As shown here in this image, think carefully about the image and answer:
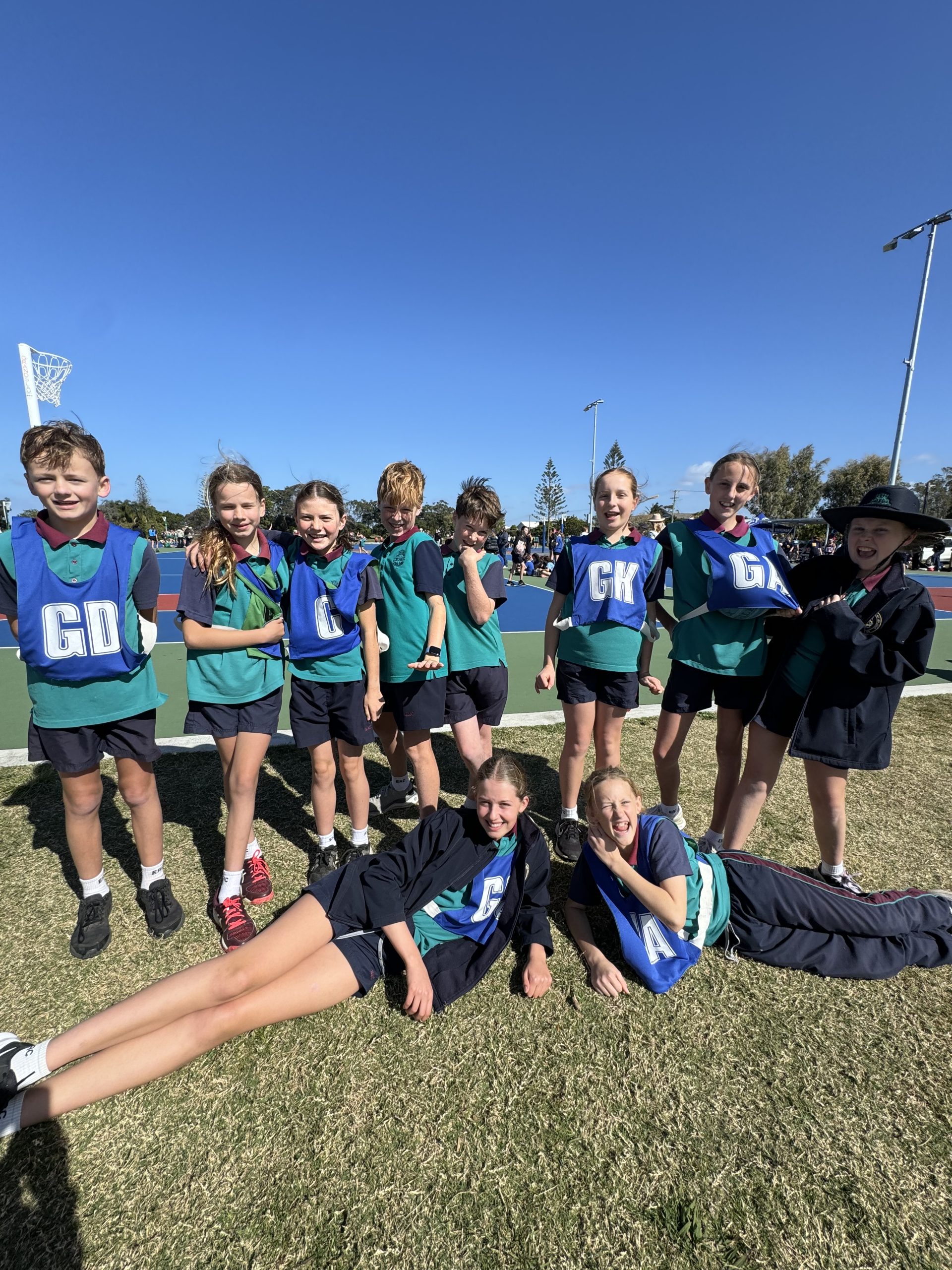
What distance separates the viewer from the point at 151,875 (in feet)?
8.55

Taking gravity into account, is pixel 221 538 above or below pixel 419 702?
above

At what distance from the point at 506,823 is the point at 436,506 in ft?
192

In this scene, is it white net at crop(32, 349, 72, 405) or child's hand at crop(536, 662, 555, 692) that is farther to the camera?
white net at crop(32, 349, 72, 405)

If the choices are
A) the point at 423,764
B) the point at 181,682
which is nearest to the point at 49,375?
the point at 181,682

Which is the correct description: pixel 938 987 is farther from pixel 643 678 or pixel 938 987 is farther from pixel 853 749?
pixel 643 678

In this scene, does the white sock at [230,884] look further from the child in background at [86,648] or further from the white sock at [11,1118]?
the white sock at [11,1118]

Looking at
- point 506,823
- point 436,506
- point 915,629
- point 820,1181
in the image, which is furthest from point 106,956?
point 436,506

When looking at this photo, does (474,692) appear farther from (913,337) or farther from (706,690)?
(913,337)

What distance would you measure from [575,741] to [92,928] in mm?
2380

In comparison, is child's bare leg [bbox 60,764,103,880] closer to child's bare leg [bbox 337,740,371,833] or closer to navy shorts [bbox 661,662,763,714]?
child's bare leg [bbox 337,740,371,833]

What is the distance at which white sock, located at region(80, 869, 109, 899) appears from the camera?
2518mm

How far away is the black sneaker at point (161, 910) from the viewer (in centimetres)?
249

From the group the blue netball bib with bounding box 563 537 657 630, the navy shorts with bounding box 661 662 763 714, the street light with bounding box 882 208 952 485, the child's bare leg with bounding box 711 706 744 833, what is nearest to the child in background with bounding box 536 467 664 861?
the blue netball bib with bounding box 563 537 657 630

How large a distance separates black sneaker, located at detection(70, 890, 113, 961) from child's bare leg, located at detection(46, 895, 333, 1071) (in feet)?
2.00
